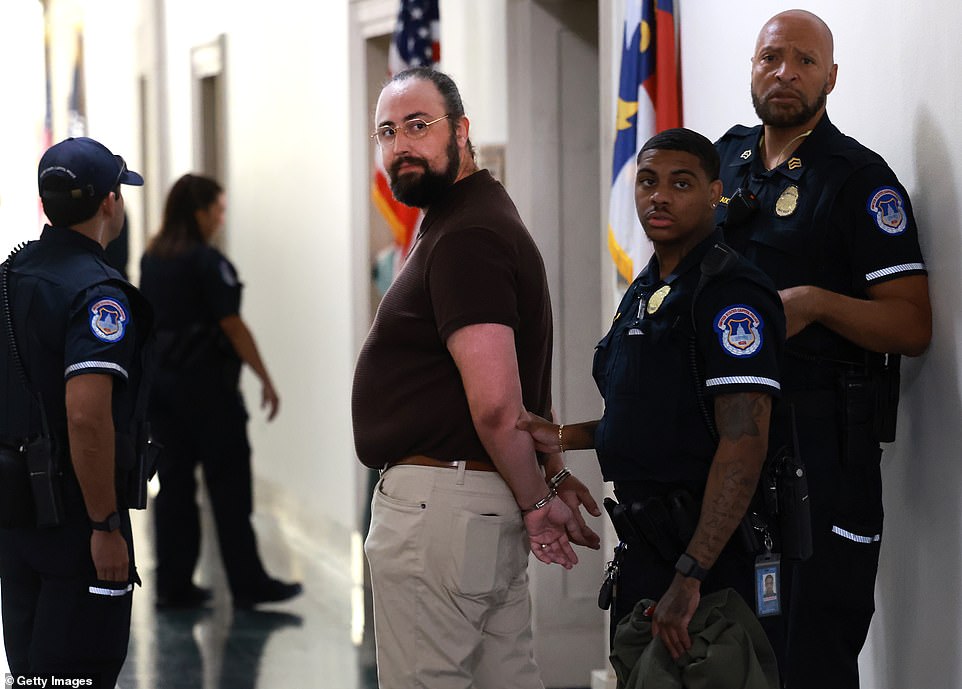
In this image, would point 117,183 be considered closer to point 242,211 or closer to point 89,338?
point 89,338

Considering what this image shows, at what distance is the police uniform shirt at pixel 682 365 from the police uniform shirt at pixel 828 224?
350 mm

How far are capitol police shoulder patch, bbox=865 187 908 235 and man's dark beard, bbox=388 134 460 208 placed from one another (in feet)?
2.69

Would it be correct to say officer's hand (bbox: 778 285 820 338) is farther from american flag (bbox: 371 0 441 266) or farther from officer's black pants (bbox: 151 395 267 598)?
officer's black pants (bbox: 151 395 267 598)

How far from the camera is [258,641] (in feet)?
17.1

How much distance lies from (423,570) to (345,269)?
409 centimetres

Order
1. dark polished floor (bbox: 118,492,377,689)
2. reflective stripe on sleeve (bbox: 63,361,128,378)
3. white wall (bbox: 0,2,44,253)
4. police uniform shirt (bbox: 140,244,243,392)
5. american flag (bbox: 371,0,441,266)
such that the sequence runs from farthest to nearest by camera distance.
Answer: white wall (bbox: 0,2,44,253) < police uniform shirt (bbox: 140,244,243,392) < american flag (bbox: 371,0,441,266) < dark polished floor (bbox: 118,492,377,689) < reflective stripe on sleeve (bbox: 63,361,128,378)

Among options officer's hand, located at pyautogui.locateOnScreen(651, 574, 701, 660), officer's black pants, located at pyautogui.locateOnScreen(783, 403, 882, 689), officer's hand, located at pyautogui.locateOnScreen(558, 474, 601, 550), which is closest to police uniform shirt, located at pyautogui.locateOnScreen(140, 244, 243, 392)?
officer's hand, located at pyautogui.locateOnScreen(558, 474, 601, 550)

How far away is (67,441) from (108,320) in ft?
0.96

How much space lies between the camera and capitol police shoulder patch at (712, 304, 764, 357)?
2.41m

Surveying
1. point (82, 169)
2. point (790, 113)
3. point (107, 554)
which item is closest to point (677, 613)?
point (790, 113)

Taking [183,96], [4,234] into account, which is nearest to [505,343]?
[183,96]

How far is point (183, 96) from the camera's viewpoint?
965cm

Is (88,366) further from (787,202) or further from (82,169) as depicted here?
(787,202)

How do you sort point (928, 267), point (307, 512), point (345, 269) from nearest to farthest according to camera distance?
point (928, 267), point (345, 269), point (307, 512)
